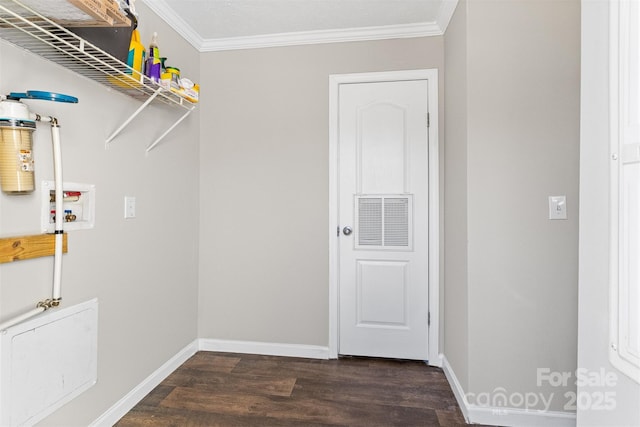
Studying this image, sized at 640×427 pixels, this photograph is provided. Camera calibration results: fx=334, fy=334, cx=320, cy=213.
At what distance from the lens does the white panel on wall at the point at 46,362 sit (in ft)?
4.10

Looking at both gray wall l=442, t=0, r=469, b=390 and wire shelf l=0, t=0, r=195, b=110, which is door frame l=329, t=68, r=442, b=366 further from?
wire shelf l=0, t=0, r=195, b=110

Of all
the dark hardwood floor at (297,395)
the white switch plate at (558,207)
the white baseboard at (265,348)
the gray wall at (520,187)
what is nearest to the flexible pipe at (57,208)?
the dark hardwood floor at (297,395)

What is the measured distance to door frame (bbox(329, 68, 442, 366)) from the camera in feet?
7.89

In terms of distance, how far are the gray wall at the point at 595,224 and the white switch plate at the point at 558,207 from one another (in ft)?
2.95

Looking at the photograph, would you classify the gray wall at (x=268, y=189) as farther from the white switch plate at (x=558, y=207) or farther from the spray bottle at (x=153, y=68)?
the white switch plate at (x=558, y=207)

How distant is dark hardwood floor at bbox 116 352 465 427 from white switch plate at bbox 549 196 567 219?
1204 mm

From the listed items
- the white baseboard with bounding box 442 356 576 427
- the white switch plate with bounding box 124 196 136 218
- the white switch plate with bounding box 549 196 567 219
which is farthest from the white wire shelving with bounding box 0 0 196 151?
the white baseboard with bounding box 442 356 576 427

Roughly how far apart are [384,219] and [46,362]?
2.04 metres

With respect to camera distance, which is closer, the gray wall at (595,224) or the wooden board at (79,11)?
the gray wall at (595,224)

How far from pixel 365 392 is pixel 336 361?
17.3 inches

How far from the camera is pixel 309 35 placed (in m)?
2.48

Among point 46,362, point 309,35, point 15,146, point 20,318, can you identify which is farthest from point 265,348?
point 309,35

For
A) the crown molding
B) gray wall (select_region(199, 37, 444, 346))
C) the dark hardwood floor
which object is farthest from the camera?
gray wall (select_region(199, 37, 444, 346))

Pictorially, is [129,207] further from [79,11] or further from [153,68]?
[79,11]
